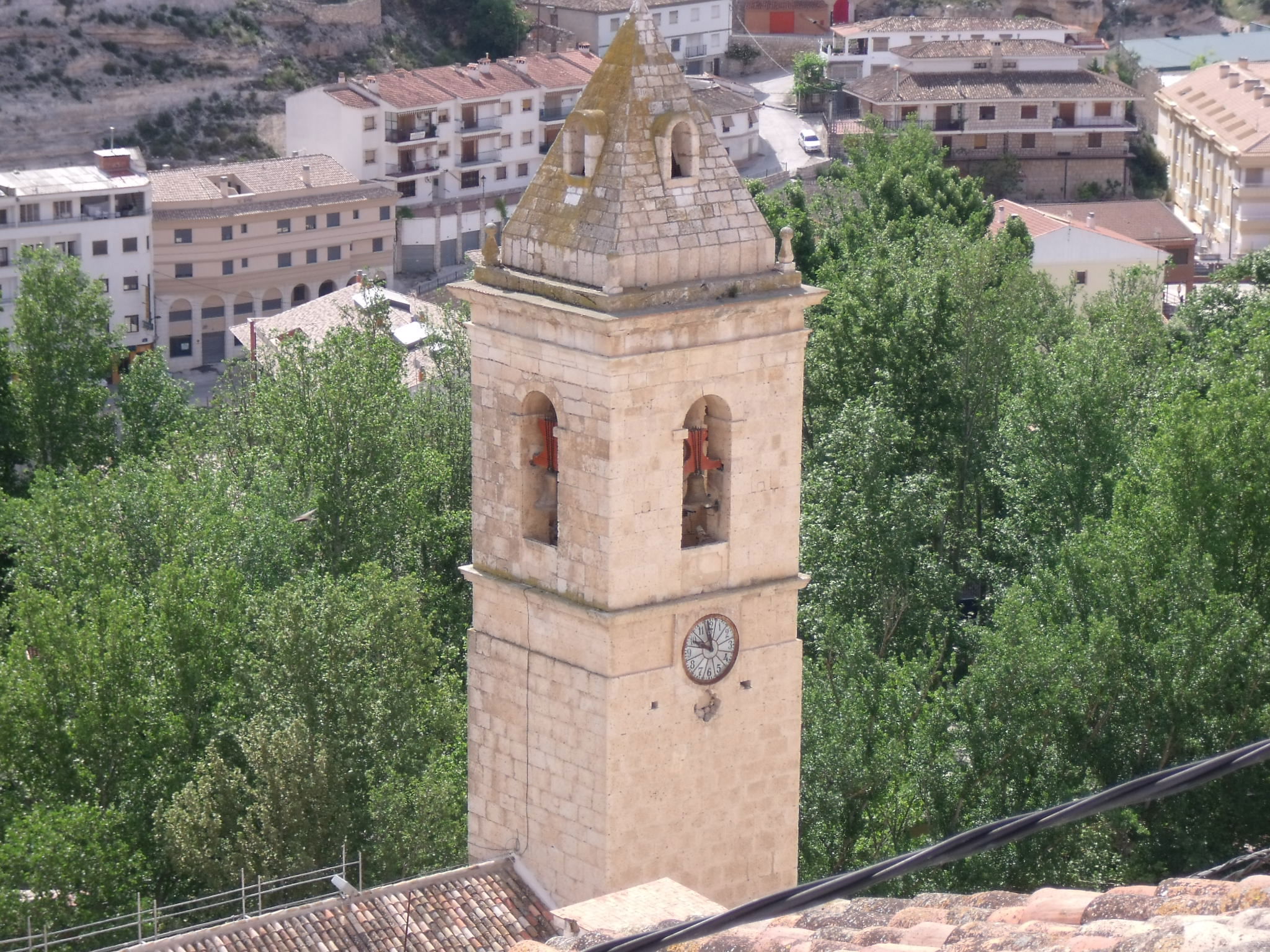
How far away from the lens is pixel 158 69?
10538 centimetres

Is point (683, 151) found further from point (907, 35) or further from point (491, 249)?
point (907, 35)

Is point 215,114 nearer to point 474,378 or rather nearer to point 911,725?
point 911,725

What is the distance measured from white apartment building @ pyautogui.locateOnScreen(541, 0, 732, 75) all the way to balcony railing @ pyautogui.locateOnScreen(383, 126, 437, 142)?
19178mm

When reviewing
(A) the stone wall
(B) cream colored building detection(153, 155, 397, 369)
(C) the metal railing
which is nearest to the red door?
(A) the stone wall

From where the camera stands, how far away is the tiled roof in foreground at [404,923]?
1019 inches

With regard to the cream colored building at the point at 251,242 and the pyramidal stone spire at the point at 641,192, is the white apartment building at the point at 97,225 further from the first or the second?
the pyramidal stone spire at the point at 641,192

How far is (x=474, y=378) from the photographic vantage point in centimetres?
2661

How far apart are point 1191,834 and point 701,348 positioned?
15140 millimetres

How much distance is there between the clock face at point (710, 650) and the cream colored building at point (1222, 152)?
69490 millimetres

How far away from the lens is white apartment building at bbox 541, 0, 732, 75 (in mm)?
116500

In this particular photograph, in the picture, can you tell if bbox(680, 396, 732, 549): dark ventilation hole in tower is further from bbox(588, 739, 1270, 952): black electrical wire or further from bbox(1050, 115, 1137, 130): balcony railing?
bbox(1050, 115, 1137, 130): balcony railing

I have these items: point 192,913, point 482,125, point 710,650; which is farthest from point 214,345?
point 710,650

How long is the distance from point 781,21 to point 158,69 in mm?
35469

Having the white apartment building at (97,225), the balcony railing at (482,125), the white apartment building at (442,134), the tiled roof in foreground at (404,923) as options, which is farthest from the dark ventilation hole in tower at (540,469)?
the balcony railing at (482,125)
